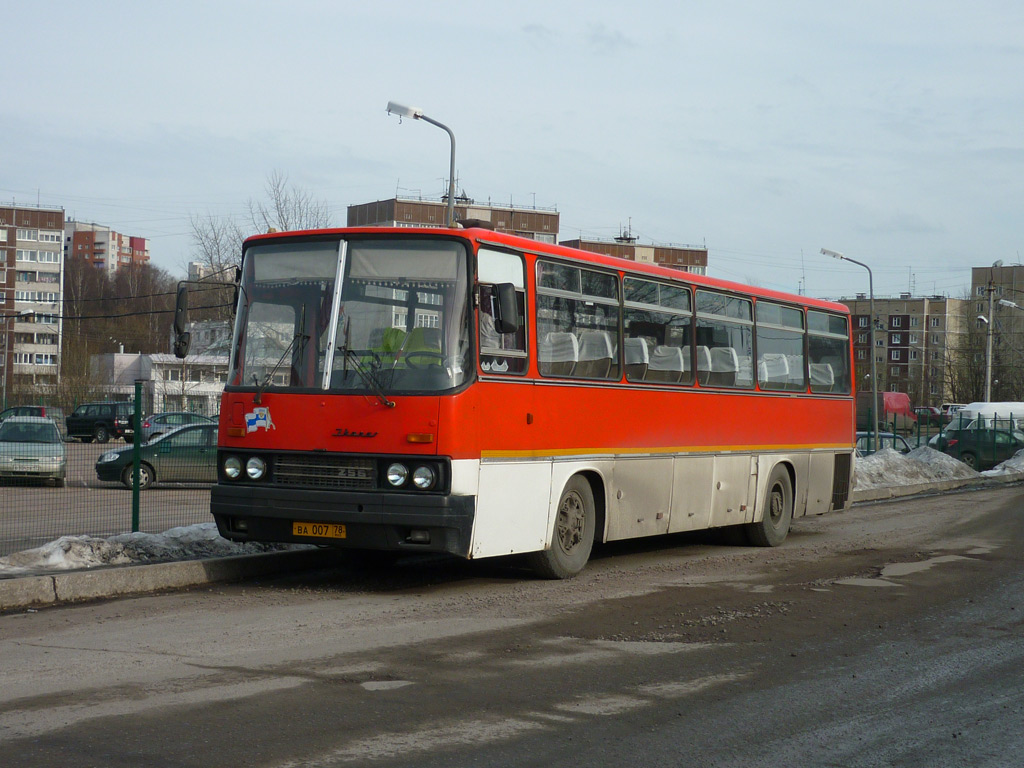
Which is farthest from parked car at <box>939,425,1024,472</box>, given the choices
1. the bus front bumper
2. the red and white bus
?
the bus front bumper

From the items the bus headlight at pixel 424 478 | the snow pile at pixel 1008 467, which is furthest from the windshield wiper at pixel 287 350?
the snow pile at pixel 1008 467

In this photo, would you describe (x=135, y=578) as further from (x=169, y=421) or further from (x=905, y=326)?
(x=905, y=326)

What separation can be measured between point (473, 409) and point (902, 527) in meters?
10.4

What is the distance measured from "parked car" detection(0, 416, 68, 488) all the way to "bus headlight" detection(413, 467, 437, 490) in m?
5.04

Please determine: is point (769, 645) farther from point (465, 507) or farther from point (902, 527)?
point (902, 527)

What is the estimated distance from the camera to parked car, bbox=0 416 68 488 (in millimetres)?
12852

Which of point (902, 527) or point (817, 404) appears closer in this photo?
point (817, 404)

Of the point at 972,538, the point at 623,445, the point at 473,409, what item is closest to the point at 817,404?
the point at 972,538

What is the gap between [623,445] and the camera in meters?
12.1

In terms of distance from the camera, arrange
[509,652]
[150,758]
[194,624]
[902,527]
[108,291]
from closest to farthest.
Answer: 1. [150,758]
2. [509,652]
3. [194,624]
4. [902,527]
5. [108,291]

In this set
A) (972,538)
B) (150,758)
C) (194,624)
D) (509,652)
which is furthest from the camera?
(972,538)

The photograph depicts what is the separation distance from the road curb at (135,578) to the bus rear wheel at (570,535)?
2.61 m

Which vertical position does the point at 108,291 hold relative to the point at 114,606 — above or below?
above

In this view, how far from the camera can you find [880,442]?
36.6m
